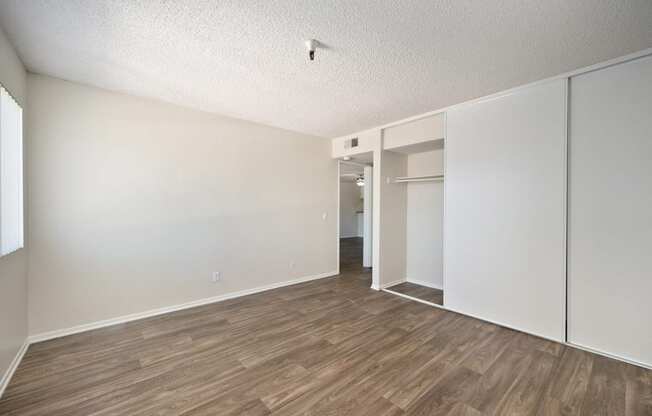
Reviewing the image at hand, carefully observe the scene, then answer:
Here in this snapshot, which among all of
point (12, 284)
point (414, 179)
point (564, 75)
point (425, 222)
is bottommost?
point (12, 284)

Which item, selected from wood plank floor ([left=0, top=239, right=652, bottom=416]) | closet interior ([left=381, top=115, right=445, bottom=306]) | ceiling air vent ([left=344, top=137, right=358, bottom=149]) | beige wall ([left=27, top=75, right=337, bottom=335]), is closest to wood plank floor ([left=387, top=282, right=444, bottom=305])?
closet interior ([left=381, top=115, right=445, bottom=306])

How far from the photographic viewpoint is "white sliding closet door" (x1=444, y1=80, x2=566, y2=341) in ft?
8.36

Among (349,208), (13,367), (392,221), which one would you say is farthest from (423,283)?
(349,208)

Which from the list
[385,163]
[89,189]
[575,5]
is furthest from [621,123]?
[89,189]

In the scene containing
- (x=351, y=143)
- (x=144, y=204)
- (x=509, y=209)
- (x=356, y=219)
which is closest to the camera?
(x=509, y=209)

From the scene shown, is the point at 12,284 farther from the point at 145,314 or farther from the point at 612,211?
the point at 612,211

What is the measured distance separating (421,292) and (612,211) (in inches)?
94.2

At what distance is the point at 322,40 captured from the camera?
1.98 m

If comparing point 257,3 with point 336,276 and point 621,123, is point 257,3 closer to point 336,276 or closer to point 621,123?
point 621,123

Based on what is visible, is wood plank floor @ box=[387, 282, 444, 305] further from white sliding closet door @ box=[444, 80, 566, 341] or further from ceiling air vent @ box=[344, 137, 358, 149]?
ceiling air vent @ box=[344, 137, 358, 149]

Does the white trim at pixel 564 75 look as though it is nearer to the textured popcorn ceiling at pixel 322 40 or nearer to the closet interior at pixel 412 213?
the textured popcorn ceiling at pixel 322 40

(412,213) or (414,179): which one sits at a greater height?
(414,179)

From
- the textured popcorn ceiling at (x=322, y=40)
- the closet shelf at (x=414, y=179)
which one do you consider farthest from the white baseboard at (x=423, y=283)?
the textured popcorn ceiling at (x=322, y=40)

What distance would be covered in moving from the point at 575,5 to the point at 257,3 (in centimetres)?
202
